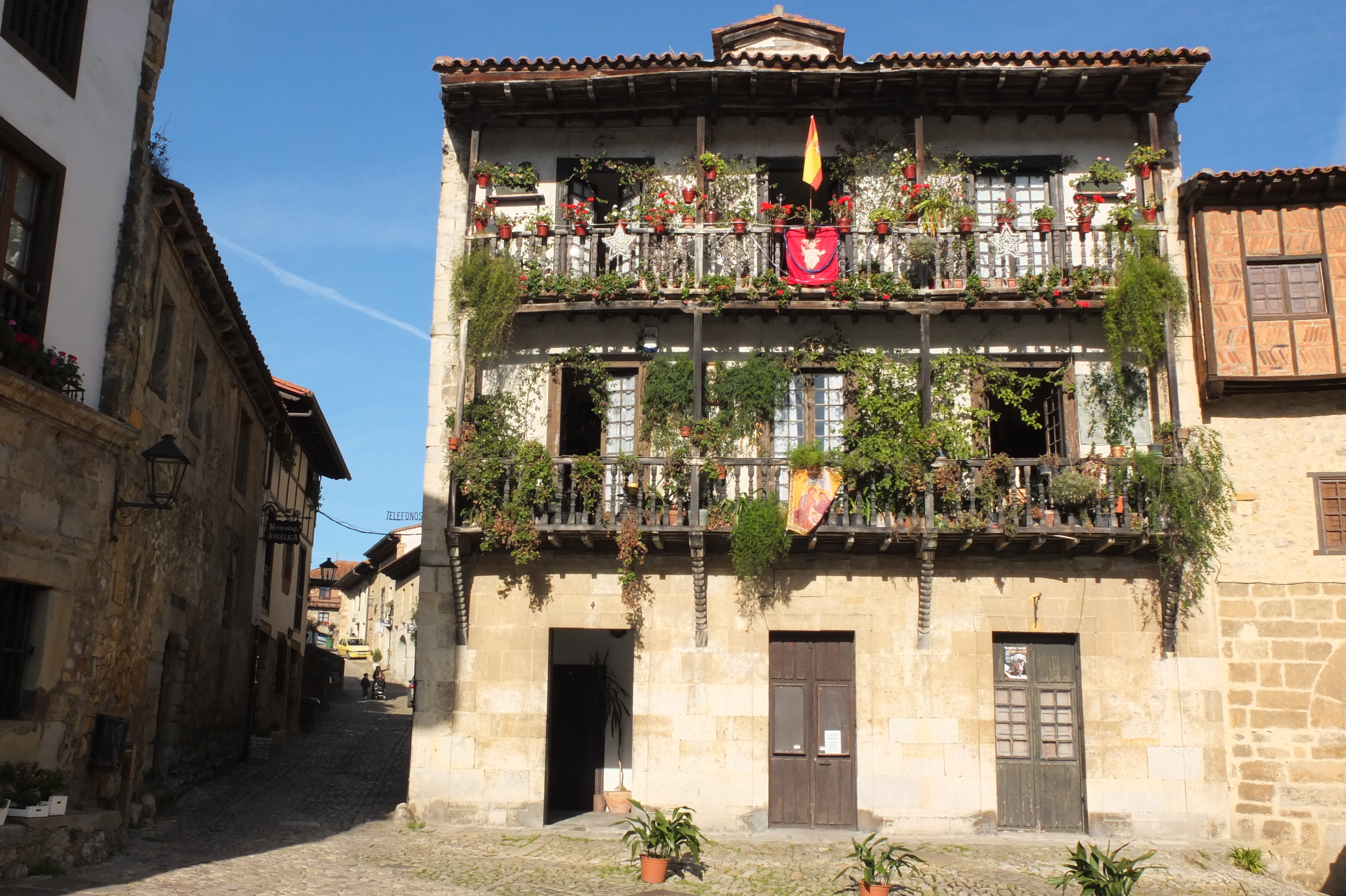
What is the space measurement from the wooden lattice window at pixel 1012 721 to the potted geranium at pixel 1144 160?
7.10 m

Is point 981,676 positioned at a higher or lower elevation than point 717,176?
lower

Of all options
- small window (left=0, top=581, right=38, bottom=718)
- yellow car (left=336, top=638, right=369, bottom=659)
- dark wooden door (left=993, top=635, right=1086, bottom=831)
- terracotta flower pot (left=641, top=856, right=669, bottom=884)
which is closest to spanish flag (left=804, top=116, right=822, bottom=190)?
dark wooden door (left=993, top=635, right=1086, bottom=831)

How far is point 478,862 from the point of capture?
12125 mm

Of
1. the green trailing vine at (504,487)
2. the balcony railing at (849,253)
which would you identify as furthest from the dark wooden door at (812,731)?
the balcony railing at (849,253)

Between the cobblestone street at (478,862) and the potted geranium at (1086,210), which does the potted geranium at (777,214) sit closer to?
the potted geranium at (1086,210)

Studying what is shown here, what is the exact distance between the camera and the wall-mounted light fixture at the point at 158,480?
12.2 m

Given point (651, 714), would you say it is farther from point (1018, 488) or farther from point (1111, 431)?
point (1111, 431)

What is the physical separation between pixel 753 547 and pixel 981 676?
3303 millimetres

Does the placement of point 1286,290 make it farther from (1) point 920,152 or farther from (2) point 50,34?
(2) point 50,34

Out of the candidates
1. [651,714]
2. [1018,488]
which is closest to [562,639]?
[651,714]

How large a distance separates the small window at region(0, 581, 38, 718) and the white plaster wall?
2.15 meters

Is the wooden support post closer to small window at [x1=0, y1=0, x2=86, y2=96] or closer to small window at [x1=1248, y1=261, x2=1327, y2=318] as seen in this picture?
small window at [x1=1248, y1=261, x2=1327, y2=318]

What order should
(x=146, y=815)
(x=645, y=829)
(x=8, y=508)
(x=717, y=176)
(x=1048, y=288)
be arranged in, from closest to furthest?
(x=8, y=508)
(x=645, y=829)
(x=146, y=815)
(x=1048, y=288)
(x=717, y=176)

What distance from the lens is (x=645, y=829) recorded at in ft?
38.4
